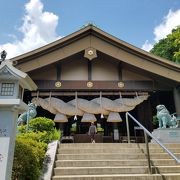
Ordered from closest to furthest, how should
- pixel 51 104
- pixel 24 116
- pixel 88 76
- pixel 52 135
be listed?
pixel 52 135 → pixel 24 116 → pixel 51 104 → pixel 88 76

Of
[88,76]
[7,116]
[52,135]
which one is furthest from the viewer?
[88,76]

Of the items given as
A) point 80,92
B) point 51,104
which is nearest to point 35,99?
point 51,104

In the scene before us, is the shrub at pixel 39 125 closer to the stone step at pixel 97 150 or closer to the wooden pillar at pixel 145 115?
the stone step at pixel 97 150

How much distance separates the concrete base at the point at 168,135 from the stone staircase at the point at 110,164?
1.98m

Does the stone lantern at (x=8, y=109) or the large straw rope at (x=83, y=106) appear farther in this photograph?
the large straw rope at (x=83, y=106)

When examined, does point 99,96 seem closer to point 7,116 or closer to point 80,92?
point 80,92

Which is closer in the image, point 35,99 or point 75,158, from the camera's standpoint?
point 75,158

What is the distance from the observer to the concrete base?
29.4 feet

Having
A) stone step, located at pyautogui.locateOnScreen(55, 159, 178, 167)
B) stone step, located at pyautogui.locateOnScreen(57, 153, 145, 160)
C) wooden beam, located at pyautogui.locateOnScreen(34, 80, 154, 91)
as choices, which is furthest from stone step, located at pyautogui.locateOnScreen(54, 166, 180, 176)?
wooden beam, located at pyautogui.locateOnScreen(34, 80, 154, 91)

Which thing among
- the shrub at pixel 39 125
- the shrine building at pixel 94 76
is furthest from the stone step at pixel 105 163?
the shrine building at pixel 94 76

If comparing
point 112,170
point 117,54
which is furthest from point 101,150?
point 117,54

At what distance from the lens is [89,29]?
1126cm

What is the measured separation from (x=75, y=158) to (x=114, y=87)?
20.1 ft

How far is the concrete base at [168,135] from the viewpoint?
8.96 m
